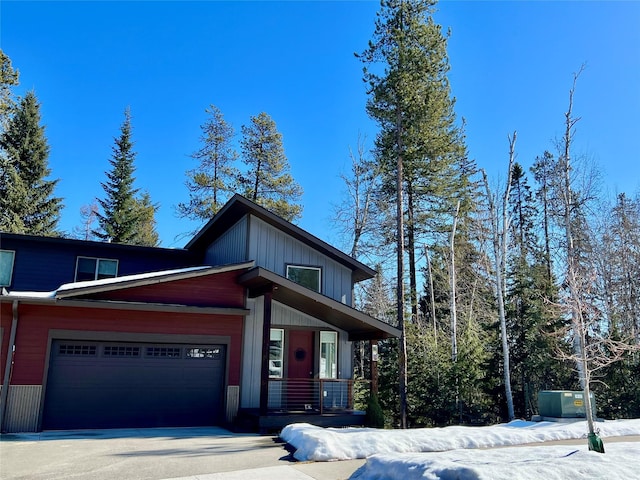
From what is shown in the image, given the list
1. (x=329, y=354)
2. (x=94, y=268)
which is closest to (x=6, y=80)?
(x=94, y=268)

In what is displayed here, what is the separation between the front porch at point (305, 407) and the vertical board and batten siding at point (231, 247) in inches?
148

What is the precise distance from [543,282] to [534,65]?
25.3 ft

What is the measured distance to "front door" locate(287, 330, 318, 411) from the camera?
13.3m

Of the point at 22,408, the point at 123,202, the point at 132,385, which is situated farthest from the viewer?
the point at 123,202

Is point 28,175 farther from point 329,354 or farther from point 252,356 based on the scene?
point 329,354

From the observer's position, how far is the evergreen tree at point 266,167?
87.2 feet

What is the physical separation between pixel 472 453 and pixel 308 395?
22.8ft

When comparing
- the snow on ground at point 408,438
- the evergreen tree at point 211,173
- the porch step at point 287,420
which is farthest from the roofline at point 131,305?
the evergreen tree at point 211,173

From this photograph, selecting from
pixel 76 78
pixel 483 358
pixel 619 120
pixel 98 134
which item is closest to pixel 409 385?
pixel 483 358

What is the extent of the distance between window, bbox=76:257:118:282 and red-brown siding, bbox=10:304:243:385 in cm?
411

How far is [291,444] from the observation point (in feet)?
30.0

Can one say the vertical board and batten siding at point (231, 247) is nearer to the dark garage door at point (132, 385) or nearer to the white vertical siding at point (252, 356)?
the white vertical siding at point (252, 356)

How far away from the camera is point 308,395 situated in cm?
1352

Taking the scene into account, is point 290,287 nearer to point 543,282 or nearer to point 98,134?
point 543,282
